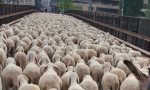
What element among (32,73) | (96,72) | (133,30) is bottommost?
(133,30)

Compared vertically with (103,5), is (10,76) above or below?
above

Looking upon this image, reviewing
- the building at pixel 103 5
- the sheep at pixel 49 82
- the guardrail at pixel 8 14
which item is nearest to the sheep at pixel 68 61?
the sheep at pixel 49 82

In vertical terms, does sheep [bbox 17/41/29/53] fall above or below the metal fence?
above

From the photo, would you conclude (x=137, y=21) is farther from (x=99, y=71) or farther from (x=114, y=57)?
(x=99, y=71)

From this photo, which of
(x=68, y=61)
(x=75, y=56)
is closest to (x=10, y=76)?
(x=68, y=61)

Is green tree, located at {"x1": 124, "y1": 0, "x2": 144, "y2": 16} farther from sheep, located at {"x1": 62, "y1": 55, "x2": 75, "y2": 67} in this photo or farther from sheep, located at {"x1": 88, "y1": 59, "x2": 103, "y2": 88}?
sheep, located at {"x1": 88, "y1": 59, "x2": 103, "y2": 88}

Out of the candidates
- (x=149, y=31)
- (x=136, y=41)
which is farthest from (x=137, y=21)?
(x=136, y=41)

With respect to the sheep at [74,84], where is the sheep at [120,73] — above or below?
below

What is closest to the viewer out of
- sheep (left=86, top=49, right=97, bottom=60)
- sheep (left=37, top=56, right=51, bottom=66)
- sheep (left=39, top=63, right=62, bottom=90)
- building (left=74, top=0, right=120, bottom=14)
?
sheep (left=39, top=63, right=62, bottom=90)

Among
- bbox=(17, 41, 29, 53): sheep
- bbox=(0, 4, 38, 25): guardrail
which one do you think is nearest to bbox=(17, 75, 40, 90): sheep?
bbox=(17, 41, 29, 53): sheep

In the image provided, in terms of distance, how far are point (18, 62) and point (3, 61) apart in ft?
1.60

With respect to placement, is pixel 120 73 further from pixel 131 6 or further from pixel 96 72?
pixel 131 6

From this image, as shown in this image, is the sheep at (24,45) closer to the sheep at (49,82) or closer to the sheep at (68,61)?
the sheep at (68,61)

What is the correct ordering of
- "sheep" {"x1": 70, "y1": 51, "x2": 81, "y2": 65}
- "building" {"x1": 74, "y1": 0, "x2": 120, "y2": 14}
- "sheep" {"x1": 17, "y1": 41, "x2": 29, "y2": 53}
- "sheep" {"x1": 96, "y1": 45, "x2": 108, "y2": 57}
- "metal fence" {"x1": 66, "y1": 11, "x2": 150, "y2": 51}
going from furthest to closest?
"building" {"x1": 74, "y1": 0, "x2": 120, "y2": 14} → "metal fence" {"x1": 66, "y1": 11, "x2": 150, "y2": 51} → "sheep" {"x1": 96, "y1": 45, "x2": 108, "y2": 57} → "sheep" {"x1": 17, "y1": 41, "x2": 29, "y2": 53} → "sheep" {"x1": 70, "y1": 51, "x2": 81, "y2": 65}
